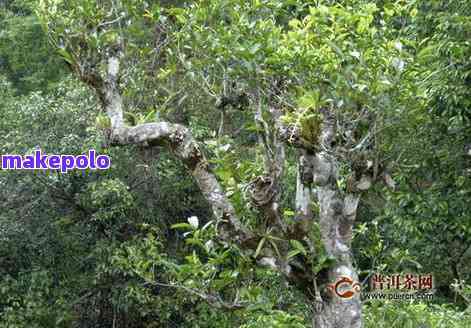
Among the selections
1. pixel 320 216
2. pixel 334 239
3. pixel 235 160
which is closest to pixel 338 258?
pixel 334 239

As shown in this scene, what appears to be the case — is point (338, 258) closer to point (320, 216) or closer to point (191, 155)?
point (320, 216)

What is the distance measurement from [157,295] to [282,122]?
3460 millimetres

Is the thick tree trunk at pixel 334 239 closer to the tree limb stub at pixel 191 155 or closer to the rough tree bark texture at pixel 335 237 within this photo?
the rough tree bark texture at pixel 335 237

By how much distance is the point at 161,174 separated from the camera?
231 inches

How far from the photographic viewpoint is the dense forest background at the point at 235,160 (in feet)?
9.49

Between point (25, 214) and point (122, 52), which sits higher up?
point (122, 52)

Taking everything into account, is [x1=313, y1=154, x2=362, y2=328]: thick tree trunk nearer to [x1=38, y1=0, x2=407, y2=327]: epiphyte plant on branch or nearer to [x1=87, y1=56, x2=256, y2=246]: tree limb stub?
[x1=38, y1=0, x2=407, y2=327]: epiphyte plant on branch

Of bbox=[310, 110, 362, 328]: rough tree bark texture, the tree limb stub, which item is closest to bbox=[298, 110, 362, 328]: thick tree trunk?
bbox=[310, 110, 362, 328]: rough tree bark texture

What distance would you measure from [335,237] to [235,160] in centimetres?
73

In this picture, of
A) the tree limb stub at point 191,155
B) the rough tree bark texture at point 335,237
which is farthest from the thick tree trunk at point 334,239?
the tree limb stub at point 191,155

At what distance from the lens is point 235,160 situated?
3412 millimetres

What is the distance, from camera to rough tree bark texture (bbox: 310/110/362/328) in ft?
9.46

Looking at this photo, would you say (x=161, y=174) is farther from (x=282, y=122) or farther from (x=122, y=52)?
(x=282, y=122)

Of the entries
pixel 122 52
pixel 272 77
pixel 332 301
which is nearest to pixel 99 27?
pixel 122 52
